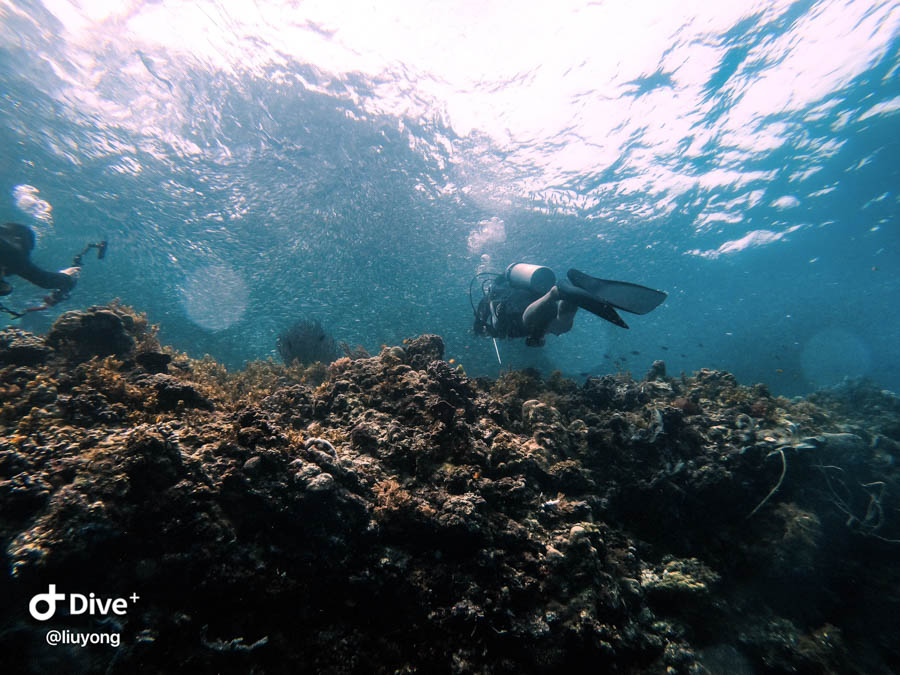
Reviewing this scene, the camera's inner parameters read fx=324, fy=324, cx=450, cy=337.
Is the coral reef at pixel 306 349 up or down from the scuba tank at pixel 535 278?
up

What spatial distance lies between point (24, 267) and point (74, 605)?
12.1 metres

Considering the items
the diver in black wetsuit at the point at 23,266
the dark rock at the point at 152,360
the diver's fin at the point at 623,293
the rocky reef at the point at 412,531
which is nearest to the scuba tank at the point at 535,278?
the diver's fin at the point at 623,293

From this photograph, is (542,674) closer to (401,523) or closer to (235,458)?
(401,523)

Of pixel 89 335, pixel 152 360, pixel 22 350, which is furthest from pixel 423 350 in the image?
pixel 22 350

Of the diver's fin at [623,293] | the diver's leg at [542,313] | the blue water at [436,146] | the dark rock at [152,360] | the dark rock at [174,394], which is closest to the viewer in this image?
the dark rock at [174,394]

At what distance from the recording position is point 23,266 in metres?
8.67

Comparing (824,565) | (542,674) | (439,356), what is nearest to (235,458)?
(542,674)

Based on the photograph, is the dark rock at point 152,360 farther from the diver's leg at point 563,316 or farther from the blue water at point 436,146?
the blue water at point 436,146

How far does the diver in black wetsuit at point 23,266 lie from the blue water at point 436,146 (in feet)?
28.5

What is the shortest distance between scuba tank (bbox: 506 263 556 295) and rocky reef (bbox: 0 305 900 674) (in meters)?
3.34

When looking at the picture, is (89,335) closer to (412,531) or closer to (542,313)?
(412,531)

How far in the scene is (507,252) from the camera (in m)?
27.1

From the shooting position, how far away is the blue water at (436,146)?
474 inches

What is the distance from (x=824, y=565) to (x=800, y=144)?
2148 centimetres
